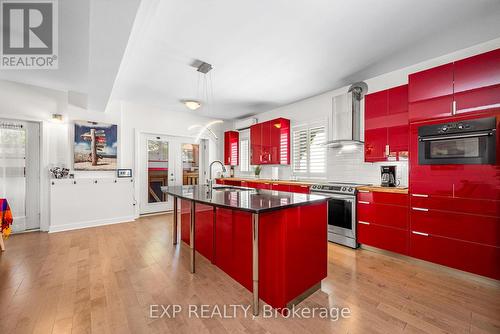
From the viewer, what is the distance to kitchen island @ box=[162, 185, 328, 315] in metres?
1.66

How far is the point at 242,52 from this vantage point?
2.71 metres

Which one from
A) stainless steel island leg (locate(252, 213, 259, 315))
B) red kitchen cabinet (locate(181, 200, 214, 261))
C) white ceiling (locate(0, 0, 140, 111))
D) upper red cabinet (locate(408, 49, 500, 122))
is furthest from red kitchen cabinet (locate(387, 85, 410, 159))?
white ceiling (locate(0, 0, 140, 111))

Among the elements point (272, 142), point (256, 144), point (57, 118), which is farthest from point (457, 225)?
point (57, 118)

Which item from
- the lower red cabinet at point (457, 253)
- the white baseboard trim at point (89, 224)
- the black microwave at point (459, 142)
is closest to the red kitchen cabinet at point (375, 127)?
the black microwave at point (459, 142)

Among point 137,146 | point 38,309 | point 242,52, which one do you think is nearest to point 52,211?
point 137,146

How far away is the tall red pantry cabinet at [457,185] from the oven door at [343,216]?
0.70 meters

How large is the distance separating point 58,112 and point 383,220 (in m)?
6.04

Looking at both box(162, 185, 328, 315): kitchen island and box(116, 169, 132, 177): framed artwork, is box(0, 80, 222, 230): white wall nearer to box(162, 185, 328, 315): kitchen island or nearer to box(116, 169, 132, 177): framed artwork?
box(116, 169, 132, 177): framed artwork

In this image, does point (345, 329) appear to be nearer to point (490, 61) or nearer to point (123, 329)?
point (123, 329)

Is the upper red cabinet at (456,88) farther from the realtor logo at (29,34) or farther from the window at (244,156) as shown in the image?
the window at (244,156)

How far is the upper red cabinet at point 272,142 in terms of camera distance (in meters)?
4.82

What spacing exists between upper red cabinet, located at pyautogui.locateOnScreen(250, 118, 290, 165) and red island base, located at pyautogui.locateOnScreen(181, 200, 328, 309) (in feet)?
9.20

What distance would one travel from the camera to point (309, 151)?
450cm

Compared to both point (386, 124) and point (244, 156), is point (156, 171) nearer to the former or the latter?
point (244, 156)
